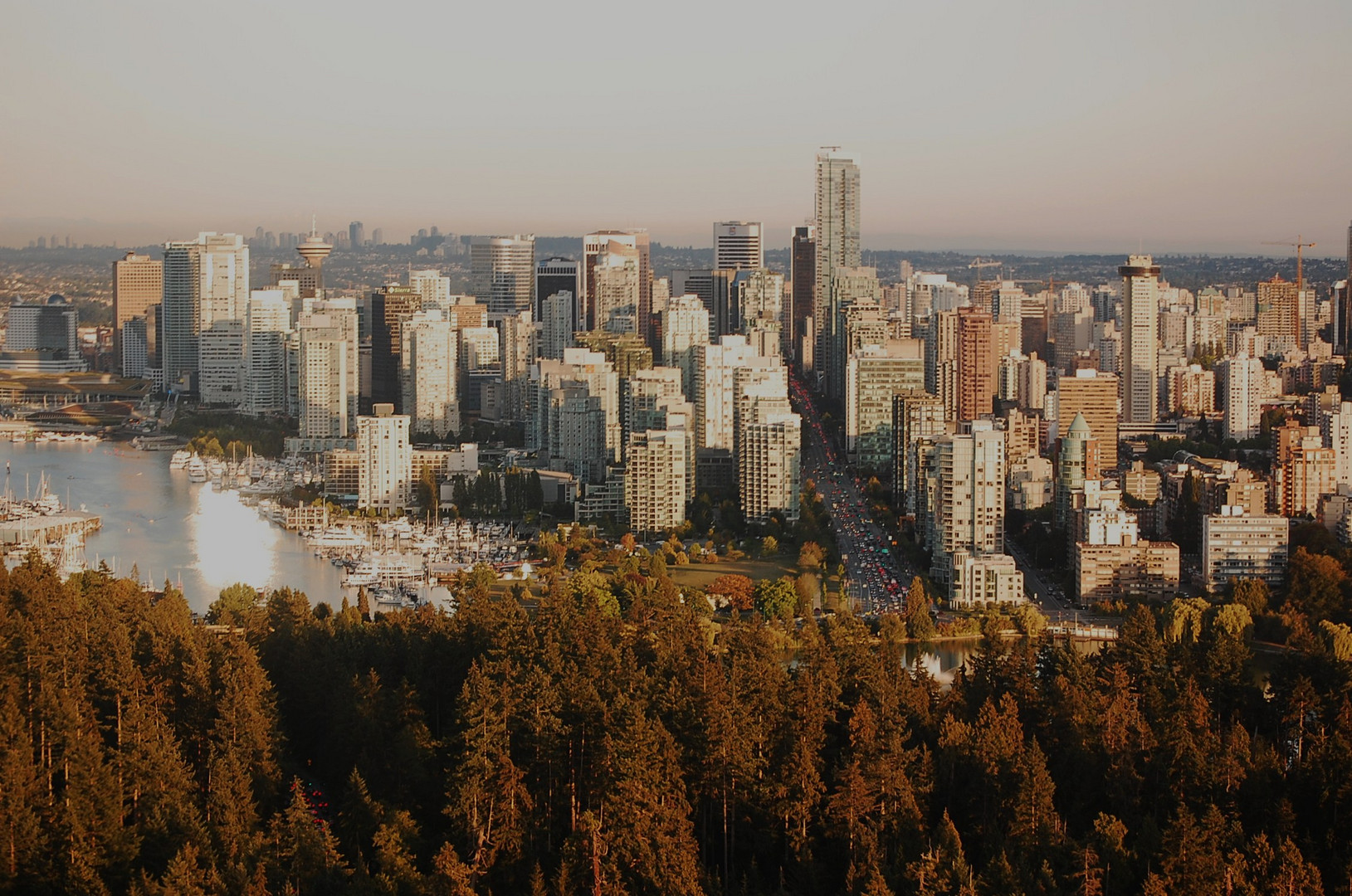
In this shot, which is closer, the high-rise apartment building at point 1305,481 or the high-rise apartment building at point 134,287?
the high-rise apartment building at point 1305,481

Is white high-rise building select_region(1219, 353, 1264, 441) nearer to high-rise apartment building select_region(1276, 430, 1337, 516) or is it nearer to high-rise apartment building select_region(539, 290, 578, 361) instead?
high-rise apartment building select_region(1276, 430, 1337, 516)

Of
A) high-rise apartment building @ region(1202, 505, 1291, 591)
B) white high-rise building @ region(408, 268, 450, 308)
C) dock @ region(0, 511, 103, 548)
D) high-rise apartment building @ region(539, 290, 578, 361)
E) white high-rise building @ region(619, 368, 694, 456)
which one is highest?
white high-rise building @ region(408, 268, 450, 308)

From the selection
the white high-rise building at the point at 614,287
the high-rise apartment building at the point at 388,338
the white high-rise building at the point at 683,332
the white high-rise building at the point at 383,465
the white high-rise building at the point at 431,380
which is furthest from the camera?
the white high-rise building at the point at 614,287

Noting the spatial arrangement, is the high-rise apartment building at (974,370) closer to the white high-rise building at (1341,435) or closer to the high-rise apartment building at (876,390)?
the high-rise apartment building at (876,390)

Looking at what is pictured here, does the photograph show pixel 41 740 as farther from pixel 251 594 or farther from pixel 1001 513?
pixel 1001 513

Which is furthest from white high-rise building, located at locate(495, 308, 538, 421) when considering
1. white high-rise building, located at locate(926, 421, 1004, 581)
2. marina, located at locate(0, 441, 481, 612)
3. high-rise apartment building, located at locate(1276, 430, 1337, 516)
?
high-rise apartment building, located at locate(1276, 430, 1337, 516)

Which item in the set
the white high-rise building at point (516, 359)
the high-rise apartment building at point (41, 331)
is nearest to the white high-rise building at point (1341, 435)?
the white high-rise building at point (516, 359)

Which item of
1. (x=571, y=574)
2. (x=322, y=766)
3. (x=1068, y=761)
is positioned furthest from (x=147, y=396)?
(x=1068, y=761)
